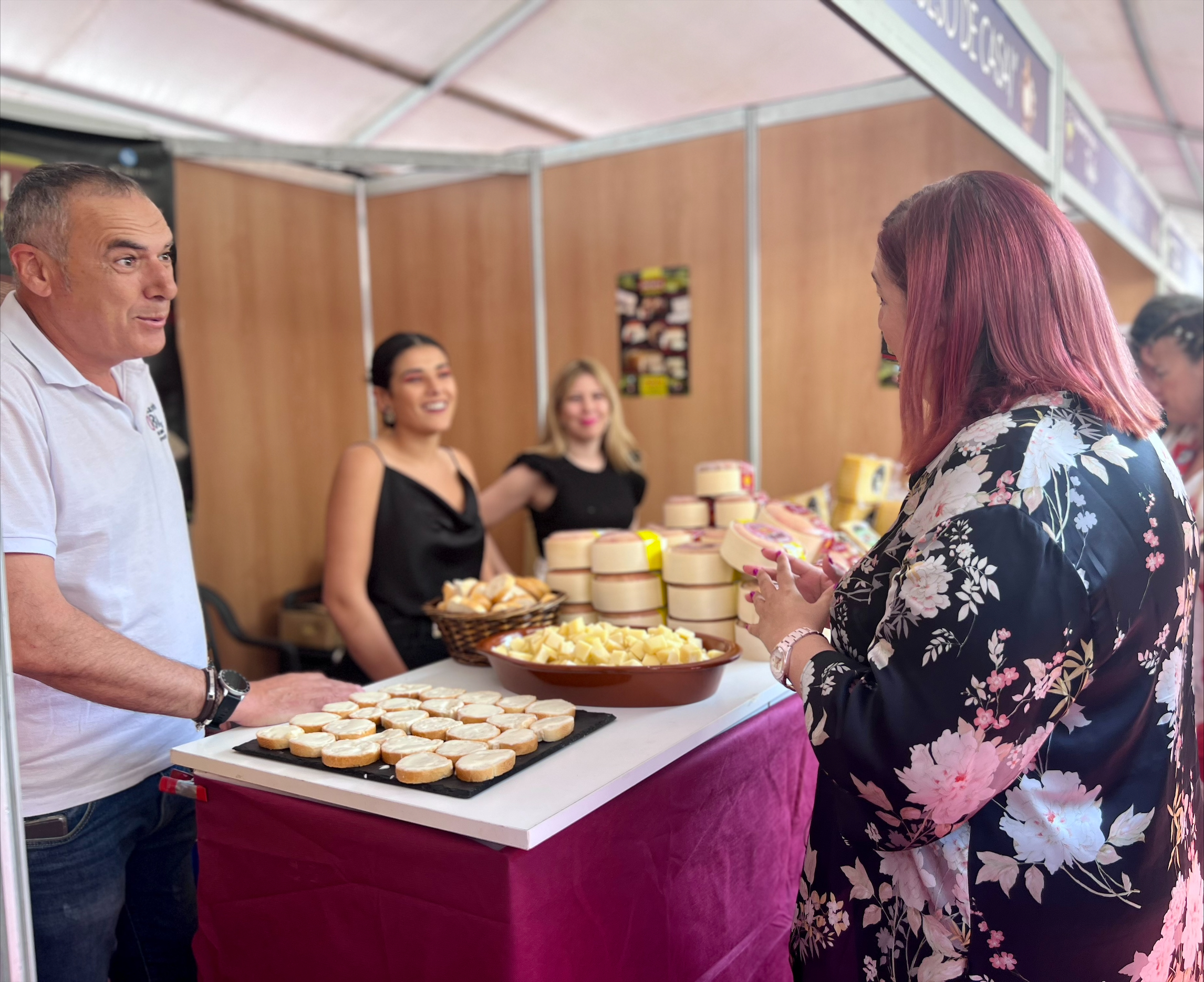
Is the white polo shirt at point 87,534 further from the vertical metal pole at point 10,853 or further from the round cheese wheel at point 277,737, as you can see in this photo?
the vertical metal pole at point 10,853

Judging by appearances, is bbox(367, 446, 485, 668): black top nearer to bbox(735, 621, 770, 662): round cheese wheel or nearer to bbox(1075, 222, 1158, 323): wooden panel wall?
bbox(735, 621, 770, 662): round cheese wheel

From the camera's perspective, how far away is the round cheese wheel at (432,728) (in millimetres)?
1458

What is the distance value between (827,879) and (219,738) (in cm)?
100

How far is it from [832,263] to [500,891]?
10.1ft

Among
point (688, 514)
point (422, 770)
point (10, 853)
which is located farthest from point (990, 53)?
point (10, 853)

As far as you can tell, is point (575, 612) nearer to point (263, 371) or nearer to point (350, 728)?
point (350, 728)

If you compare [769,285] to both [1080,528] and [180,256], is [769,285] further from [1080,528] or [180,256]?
[1080,528]

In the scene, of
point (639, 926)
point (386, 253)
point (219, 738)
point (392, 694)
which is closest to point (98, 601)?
point (219, 738)

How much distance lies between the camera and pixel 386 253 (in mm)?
4914

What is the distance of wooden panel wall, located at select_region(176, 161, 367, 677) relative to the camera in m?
4.31

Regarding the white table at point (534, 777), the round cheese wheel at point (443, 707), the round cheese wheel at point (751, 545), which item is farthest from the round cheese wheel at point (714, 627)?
the round cheese wheel at point (443, 707)

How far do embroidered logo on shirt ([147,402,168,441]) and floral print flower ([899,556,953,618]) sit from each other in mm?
1319

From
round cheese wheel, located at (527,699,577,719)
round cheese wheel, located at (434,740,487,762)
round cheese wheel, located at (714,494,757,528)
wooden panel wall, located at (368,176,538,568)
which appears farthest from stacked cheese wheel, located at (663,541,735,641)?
wooden panel wall, located at (368,176,538,568)

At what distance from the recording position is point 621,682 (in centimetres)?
165
